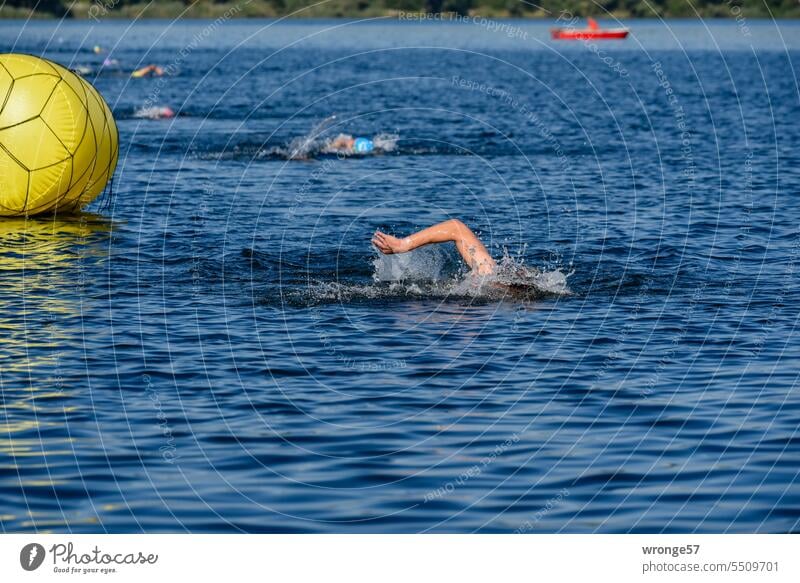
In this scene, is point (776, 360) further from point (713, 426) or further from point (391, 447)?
point (391, 447)

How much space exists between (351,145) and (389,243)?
21097 mm

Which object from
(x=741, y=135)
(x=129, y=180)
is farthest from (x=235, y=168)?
(x=741, y=135)

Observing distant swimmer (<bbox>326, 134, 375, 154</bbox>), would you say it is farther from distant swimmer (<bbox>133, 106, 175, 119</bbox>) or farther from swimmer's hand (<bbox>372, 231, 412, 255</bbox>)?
swimmer's hand (<bbox>372, 231, 412, 255</bbox>)

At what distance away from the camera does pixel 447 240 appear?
19.2m

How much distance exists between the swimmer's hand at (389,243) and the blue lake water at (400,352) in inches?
32.6

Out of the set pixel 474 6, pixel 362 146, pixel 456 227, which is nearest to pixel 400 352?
pixel 456 227

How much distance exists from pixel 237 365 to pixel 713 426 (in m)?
5.81

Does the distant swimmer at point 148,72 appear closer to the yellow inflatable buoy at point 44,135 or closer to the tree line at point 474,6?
the yellow inflatable buoy at point 44,135

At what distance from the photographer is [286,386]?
49.2ft

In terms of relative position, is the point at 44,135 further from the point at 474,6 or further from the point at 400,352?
the point at 474,6

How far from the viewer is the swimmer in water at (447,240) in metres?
19.0
